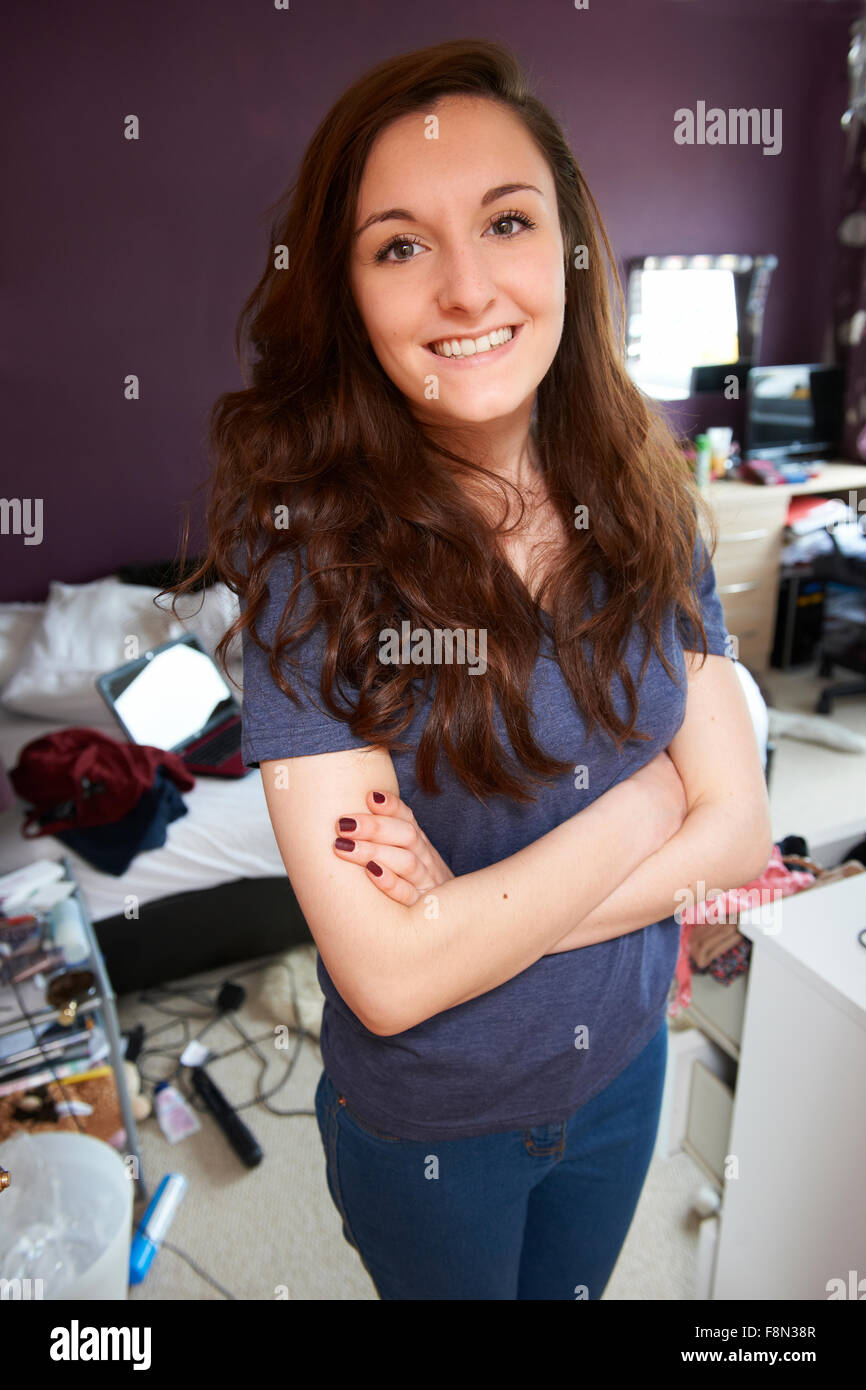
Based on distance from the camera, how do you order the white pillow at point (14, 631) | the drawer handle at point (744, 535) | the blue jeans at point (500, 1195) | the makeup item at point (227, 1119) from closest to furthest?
1. the blue jeans at point (500, 1195)
2. the makeup item at point (227, 1119)
3. the white pillow at point (14, 631)
4. the drawer handle at point (744, 535)

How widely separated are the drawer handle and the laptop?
2.09 m

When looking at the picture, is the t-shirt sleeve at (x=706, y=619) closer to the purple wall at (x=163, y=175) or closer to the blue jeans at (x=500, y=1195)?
the blue jeans at (x=500, y=1195)

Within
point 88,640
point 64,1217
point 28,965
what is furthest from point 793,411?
point 64,1217

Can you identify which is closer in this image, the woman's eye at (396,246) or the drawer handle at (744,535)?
the woman's eye at (396,246)

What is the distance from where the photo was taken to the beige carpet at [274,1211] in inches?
61.7

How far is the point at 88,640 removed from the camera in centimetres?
267

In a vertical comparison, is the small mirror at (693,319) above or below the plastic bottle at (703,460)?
above

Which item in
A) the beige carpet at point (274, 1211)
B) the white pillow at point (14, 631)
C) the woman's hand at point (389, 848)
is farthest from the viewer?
the white pillow at point (14, 631)

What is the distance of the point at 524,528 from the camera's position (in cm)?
92

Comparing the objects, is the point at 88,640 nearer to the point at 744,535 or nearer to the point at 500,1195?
the point at 500,1195

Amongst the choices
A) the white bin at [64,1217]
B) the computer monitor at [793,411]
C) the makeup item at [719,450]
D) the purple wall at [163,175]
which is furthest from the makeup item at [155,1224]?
the computer monitor at [793,411]

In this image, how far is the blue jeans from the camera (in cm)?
85

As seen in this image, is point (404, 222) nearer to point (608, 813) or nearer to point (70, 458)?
point (608, 813)
